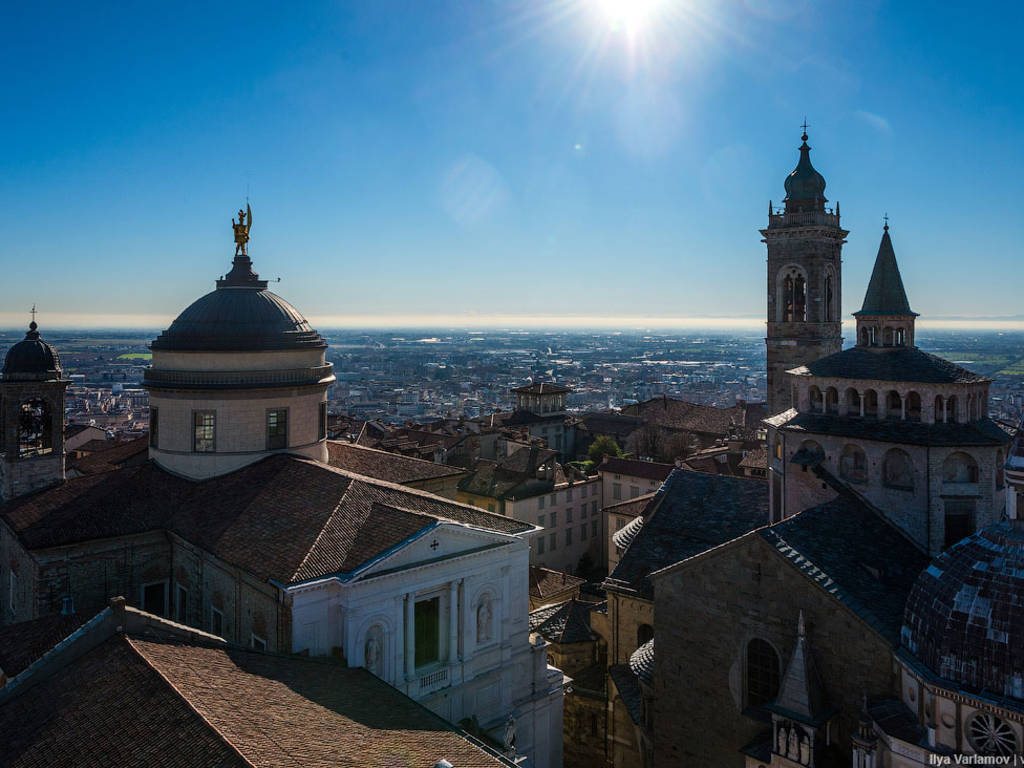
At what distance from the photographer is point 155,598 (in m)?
22.6

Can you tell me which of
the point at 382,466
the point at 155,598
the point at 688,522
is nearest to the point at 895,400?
the point at 688,522

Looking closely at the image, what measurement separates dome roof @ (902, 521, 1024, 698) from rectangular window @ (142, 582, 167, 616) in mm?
19957

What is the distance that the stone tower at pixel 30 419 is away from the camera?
82.8ft

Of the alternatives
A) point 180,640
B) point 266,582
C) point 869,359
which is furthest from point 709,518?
point 180,640

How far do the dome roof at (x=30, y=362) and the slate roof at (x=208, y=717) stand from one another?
47.8ft

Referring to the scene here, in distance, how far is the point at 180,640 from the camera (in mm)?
15922

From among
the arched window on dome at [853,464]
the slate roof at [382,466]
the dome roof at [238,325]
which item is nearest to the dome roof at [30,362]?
the dome roof at [238,325]

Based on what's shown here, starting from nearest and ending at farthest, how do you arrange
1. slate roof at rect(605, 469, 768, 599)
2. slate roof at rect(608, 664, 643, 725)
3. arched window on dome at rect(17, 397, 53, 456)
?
slate roof at rect(608, 664, 643, 725)
arched window on dome at rect(17, 397, 53, 456)
slate roof at rect(605, 469, 768, 599)

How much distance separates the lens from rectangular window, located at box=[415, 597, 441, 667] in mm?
19359

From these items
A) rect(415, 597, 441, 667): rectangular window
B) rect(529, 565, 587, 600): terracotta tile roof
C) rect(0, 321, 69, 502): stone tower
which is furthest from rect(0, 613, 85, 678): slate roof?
rect(529, 565, 587, 600): terracotta tile roof

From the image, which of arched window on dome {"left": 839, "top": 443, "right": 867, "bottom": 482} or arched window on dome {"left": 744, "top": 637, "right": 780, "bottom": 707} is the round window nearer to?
arched window on dome {"left": 744, "top": 637, "right": 780, "bottom": 707}

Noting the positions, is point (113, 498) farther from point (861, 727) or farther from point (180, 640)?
point (861, 727)

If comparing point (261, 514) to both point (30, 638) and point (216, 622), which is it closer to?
point (216, 622)

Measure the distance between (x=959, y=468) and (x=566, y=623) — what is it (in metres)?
15.9
